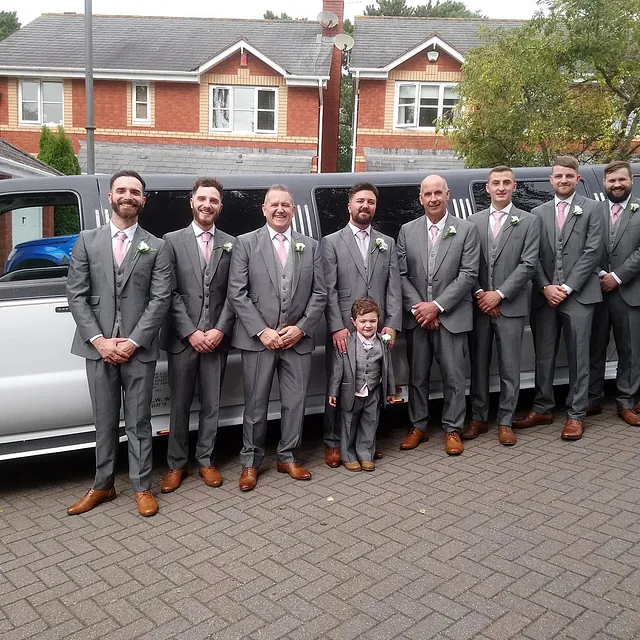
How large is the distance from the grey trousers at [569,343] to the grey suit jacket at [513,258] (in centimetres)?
33

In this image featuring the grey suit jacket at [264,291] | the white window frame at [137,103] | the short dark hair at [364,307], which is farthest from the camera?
the white window frame at [137,103]

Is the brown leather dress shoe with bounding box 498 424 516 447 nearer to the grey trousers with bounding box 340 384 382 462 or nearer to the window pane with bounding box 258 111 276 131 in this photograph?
the grey trousers with bounding box 340 384 382 462

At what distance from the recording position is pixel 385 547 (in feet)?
12.8

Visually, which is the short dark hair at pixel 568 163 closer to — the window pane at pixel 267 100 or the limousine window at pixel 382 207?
the limousine window at pixel 382 207

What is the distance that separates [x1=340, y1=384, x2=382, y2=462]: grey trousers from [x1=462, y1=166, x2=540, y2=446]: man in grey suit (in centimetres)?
102

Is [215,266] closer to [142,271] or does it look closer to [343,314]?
[142,271]

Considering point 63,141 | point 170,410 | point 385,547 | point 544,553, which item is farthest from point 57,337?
point 63,141

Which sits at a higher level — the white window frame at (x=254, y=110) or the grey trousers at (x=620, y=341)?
the white window frame at (x=254, y=110)

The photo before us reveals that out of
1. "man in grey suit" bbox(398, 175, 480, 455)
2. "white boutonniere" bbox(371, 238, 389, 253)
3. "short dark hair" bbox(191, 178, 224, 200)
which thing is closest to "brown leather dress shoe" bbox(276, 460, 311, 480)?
"man in grey suit" bbox(398, 175, 480, 455)

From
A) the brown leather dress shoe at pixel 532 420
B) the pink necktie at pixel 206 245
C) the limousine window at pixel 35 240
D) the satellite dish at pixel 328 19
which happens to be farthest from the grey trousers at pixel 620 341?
the satellite dish at pixel 328 19

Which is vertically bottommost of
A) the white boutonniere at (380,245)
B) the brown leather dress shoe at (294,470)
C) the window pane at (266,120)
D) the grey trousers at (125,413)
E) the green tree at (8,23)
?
the brown leather dress shoe at (294,470)

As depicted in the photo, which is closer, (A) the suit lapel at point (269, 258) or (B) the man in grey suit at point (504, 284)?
(A) the suit lapel at point (269, 258)

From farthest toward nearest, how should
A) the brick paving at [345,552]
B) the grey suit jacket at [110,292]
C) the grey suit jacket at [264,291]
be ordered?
the grey suit jacket at [264,291], the grey suit jacket at [110,292], the brick paving at [345,552]

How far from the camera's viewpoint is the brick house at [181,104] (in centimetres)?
2345
